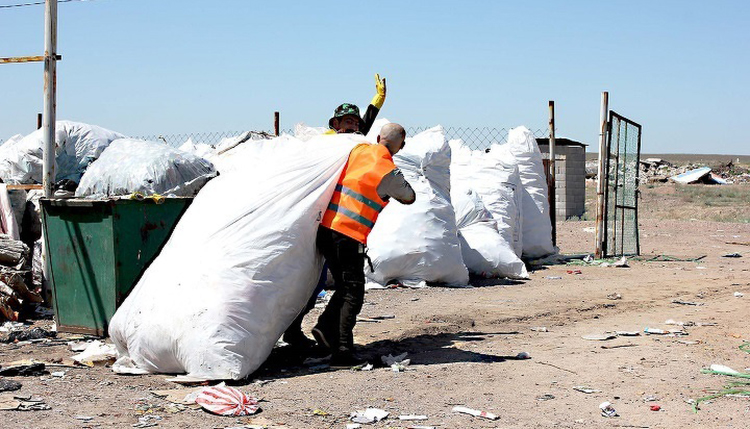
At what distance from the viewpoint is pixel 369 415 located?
3855 millimetres

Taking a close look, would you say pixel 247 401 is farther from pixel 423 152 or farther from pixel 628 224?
pixel 628 224

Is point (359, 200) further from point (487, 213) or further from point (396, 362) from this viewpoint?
point (487, 213)

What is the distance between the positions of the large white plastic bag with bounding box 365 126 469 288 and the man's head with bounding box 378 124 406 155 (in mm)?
3093

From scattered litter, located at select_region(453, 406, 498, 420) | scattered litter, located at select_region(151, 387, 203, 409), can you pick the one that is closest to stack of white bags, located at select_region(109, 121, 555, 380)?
scattered litter, located at select_region(151, 387, 203, 409)

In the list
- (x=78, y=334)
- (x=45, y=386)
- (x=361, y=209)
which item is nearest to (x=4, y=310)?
(x=78, y=334)

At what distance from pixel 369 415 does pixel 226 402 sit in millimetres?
642

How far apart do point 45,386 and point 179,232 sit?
3.39 ft

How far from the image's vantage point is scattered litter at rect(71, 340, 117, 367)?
4.94 m

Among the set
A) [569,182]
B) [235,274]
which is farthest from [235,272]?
[569,182]

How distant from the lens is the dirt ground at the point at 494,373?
3.87m

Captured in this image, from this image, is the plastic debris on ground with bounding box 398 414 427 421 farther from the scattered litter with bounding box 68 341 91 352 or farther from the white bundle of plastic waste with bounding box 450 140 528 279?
the white bundle of plastic waste with bounding box 450 140 528 279

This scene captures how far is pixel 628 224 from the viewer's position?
1194 centimetres

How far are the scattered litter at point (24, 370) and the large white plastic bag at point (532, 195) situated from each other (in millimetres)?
6886

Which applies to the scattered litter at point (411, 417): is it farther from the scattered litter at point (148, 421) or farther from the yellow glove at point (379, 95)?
the yellow glove at point (379, 95)
